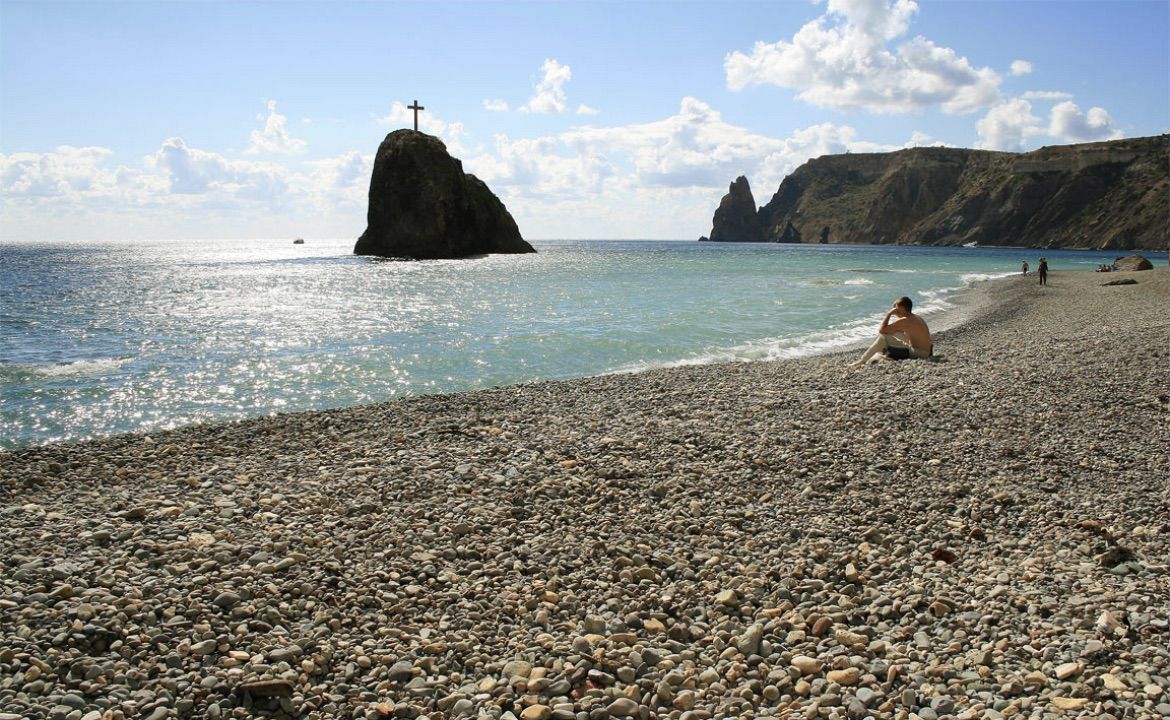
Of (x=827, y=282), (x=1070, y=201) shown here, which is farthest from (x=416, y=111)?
(x=1070, y=201)

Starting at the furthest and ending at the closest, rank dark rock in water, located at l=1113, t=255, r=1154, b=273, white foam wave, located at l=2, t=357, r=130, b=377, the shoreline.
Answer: dark rock in water, located at l=1113, t=255, r=1154, b=273, white foam wave, located at l=2, t=357, r=130, b=377, the shoreline

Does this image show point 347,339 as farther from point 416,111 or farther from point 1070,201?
point 1070,201

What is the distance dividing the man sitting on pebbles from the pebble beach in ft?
17.3

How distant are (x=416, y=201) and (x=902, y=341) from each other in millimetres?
78123

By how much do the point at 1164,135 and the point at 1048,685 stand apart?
211 meters

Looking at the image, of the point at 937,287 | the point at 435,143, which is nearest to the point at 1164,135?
the point at 937,287

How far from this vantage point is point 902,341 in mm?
16406

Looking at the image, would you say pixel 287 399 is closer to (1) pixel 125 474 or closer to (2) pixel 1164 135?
(1) pixel 125 474

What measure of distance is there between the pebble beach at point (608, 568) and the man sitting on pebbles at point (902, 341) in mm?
5264

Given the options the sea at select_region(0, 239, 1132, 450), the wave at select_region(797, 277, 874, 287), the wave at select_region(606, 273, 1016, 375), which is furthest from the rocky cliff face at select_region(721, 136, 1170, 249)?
the wave at select_region(606, 273, 1016, 375)

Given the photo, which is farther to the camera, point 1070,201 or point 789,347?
point 1070,201

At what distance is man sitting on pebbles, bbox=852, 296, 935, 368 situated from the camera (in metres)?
16.2

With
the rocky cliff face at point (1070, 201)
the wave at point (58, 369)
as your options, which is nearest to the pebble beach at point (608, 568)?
the wave at point (58, 369)

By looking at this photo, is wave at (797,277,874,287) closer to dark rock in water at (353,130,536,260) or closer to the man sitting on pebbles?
the man sitting on pebbles
